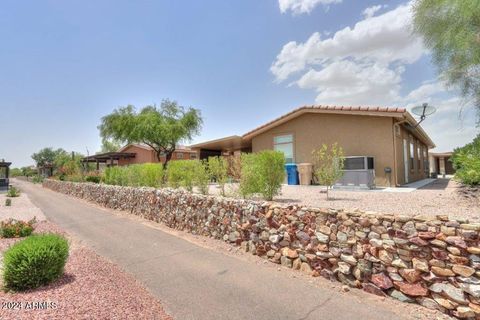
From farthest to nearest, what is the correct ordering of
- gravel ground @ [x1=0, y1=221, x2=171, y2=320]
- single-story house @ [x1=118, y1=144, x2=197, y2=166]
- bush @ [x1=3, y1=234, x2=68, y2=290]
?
1. single-story house @ [x1=118, y1=144, x2=197, y2=166]
2. bush @ [x1=3, y1=234, x2=68, y2=290]
3. gravel ground @ [x1=0, y1=221, x2=171, y2=320]

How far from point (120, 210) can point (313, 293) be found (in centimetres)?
1039

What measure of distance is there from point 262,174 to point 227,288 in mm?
3712

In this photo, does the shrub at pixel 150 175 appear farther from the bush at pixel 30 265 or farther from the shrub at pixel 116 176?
the bush at pixel 30 265

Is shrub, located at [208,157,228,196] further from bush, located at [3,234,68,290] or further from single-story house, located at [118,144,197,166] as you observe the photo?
single-story house, located at [118,144,197,166]

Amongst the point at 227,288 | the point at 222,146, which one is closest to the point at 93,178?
the point at 222,146

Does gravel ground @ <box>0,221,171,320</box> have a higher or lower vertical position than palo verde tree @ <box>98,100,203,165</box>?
lower

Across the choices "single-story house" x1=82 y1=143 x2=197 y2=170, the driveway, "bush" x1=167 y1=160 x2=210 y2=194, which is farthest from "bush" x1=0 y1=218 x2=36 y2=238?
"single-story house" x1=82 y1=143 x2=197 y2=170

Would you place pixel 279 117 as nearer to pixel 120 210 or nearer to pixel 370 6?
pixel 370 6

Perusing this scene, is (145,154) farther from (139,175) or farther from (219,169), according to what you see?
(219,169)

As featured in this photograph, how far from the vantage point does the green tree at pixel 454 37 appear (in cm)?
732

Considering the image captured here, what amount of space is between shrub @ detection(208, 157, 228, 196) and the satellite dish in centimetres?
911

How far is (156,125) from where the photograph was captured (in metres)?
26.0

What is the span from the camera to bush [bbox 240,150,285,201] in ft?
24.0

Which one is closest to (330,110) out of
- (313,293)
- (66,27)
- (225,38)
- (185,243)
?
(225,38)
